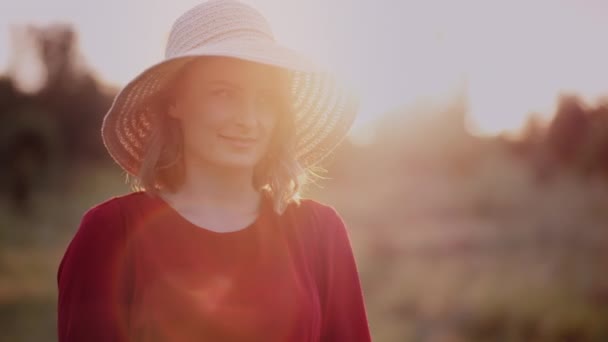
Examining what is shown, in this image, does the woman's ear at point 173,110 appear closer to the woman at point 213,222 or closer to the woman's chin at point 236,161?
the woman at point 213,222

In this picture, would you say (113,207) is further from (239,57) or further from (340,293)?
(340,293)

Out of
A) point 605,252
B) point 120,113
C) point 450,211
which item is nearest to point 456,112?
point 450,211

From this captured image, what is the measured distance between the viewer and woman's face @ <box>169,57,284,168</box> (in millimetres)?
1815

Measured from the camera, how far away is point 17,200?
18062mm

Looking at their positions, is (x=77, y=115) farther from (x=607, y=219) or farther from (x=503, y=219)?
(x=607, y=219)

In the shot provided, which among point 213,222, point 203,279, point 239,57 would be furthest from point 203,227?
point 239,57

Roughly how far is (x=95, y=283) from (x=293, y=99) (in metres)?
0.76

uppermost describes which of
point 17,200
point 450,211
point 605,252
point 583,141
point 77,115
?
point 583,141

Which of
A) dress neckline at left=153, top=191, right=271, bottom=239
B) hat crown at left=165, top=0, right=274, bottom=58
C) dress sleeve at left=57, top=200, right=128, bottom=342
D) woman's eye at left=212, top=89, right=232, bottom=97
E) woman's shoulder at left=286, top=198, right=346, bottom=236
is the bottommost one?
dress sleeve at left=57, top=200, right=128, bottom=342

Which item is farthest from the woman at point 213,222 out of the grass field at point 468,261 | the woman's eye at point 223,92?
the grass field at point 468,261

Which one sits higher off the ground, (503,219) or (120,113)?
(120,113)

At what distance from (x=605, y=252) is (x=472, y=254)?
187cm

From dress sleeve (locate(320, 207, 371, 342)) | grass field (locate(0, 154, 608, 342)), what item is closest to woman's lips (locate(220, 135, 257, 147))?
dress sleeve (locate(320, 207, 371, 342))

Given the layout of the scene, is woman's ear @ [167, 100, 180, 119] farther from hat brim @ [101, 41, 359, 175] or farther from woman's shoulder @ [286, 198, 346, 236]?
woman's shoulder @ [286, 198, 346, 236]
